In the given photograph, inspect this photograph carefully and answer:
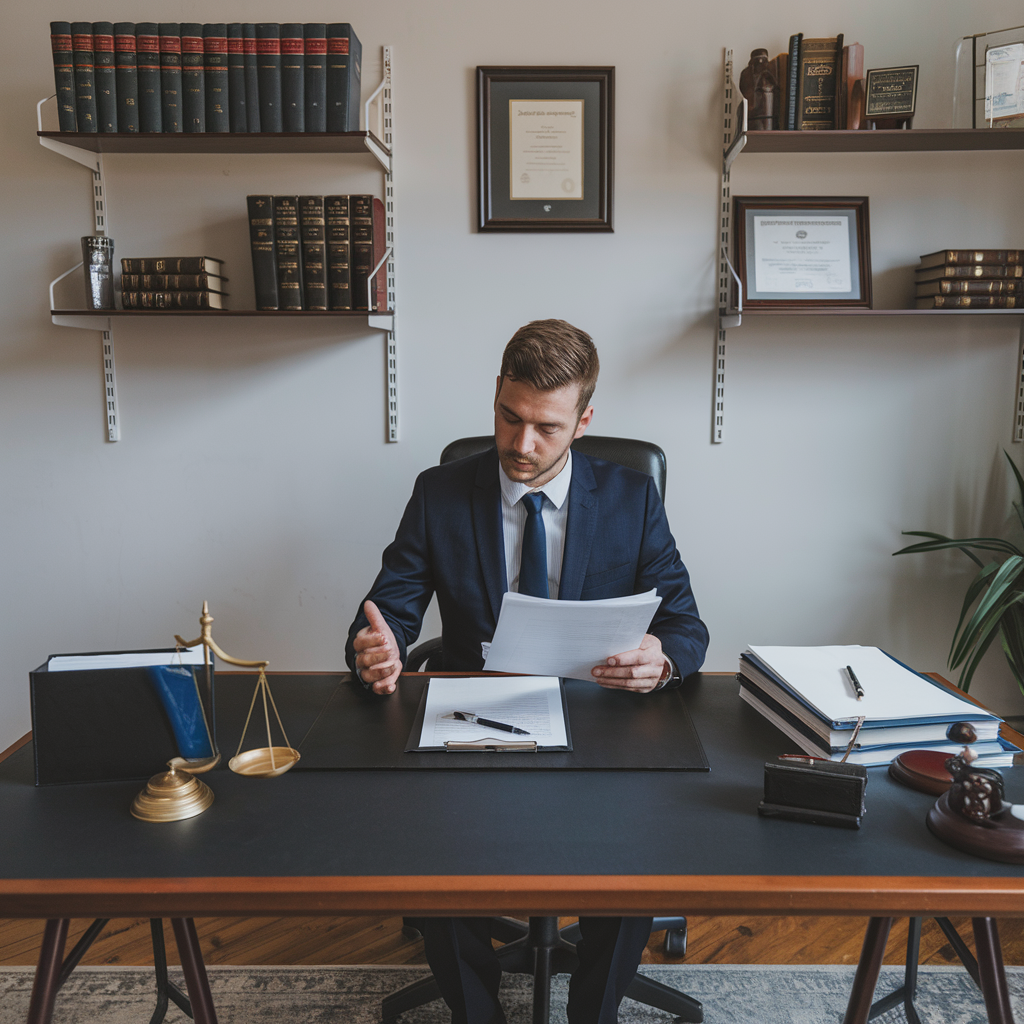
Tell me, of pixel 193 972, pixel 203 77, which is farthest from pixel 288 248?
pixel 193 972

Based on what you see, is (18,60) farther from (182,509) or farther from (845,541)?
(845,541)

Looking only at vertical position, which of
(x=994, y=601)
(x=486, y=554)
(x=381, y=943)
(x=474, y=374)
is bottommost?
(x=381, y=943)

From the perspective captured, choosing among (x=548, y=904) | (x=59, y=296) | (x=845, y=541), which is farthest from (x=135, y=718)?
(x=845, y=541)

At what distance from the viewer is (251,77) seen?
2.06 m

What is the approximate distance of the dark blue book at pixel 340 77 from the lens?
2.04 metres

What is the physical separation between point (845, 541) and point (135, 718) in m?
2.08

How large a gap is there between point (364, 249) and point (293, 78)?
441 mm

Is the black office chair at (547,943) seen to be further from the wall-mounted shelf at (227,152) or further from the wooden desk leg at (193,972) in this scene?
the wall-mounted shelf at (227,152)

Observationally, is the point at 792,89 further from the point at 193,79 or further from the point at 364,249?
the point at 193,79

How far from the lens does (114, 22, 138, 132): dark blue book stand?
2031 mm

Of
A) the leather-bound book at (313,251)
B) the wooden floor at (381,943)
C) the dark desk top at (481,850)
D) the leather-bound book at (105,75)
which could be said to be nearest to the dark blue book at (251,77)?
the leather-bound book at (313,251)

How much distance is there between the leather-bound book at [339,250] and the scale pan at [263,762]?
1.41 metres

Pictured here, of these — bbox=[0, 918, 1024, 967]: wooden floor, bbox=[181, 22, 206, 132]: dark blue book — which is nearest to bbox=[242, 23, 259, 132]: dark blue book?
bbox=[181, 22, 206, 132]: dark blue book

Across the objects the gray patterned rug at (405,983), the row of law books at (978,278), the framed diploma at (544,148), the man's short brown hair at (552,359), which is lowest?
the gray patterned rug at (405,983)
